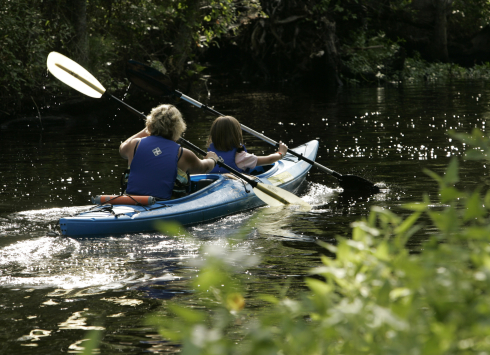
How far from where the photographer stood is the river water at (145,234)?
129 inches

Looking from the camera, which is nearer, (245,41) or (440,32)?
(245,41)

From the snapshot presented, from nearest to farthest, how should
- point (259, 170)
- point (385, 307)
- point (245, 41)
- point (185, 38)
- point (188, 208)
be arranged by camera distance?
point (385, 307) < point (188, 208) < point (259, 170) < point (185, 38) < point (245, 41)

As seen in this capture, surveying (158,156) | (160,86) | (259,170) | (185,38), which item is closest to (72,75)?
(160,86)

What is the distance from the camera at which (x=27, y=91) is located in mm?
13312

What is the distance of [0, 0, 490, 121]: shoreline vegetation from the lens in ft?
42.8

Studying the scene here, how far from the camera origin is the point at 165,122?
16.7 feet

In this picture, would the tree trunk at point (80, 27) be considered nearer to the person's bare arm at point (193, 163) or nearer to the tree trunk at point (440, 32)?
the person's bare arm at point (193, 163)

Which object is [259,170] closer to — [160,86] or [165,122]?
[160,86]

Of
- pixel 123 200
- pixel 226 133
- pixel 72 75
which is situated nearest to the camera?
pixel 123 200

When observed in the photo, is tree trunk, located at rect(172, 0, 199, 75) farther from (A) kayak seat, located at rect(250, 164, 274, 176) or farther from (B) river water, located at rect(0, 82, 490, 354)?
(A) kayak seat, located at rect(250, 164, 274, 176)

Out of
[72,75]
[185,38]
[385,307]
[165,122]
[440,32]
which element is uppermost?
[440,32]

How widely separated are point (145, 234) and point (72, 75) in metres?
2.53

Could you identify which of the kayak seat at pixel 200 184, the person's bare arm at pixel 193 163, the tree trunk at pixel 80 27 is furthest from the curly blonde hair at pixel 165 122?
the tree trunk at pixel 80 27

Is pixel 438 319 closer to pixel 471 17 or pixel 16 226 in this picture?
pixel 16 226
